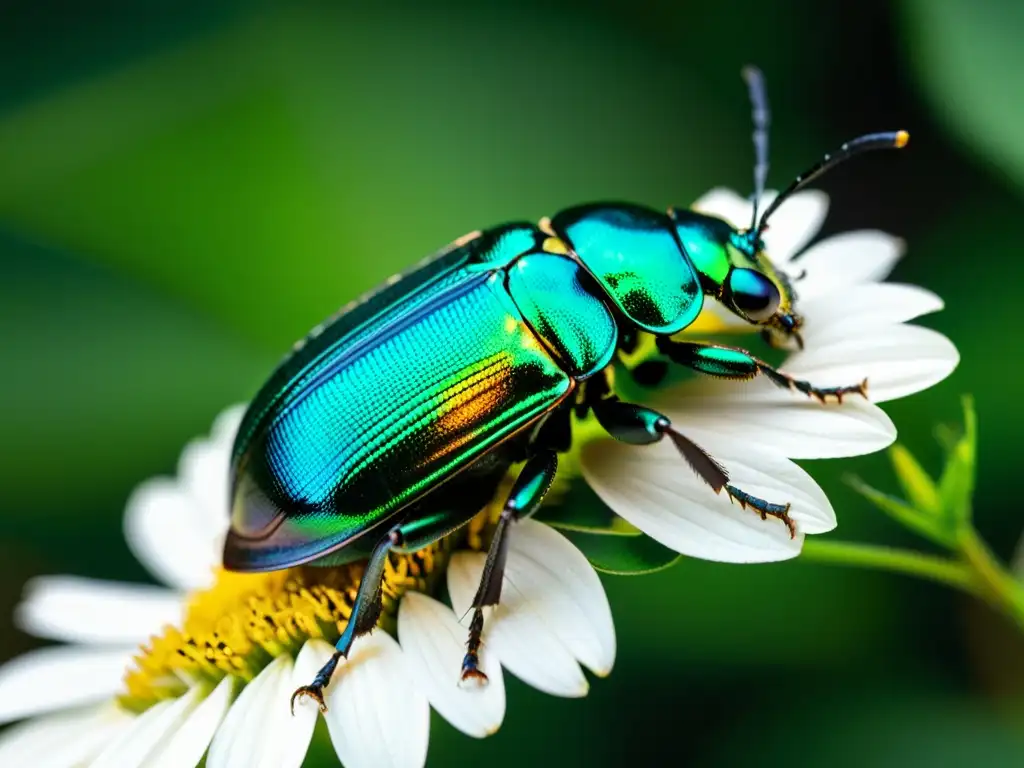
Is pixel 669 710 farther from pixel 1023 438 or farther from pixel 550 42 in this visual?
pixel 550 42

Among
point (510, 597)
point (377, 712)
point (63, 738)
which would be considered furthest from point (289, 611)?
point (63, 738)

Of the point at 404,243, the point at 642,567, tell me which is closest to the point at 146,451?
the point at 404,243

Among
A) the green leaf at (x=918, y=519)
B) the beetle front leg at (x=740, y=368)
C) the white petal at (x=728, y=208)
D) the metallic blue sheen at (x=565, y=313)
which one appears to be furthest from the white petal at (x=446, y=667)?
the white petal at (x=728, y=208)

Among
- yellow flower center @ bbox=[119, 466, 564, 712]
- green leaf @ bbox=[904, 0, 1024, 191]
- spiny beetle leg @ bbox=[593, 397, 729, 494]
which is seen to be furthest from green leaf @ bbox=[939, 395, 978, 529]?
green leaf @ bbox=[904, 0, 1024, 191]

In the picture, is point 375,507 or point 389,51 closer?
point 375,507

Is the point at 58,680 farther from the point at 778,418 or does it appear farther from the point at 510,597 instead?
the point at 778,418
